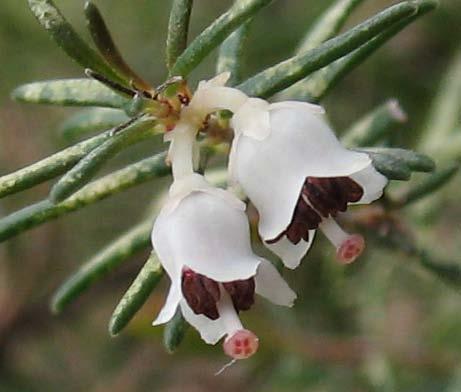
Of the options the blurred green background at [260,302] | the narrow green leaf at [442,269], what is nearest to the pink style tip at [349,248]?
the narrow green leaf at [442,269]

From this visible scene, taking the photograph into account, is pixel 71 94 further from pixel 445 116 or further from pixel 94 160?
pixel 445 116

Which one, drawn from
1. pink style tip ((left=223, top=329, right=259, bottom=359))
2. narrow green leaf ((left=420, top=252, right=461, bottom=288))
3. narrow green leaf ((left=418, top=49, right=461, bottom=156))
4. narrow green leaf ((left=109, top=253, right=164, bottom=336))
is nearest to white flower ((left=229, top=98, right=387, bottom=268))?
pink style tip ((left=223, top=329, right=259, bottom=359))

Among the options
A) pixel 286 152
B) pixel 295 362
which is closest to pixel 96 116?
pixel 286 152

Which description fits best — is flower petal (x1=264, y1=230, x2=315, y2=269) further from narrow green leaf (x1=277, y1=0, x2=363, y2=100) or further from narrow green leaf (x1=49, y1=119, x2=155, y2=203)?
narrow green leaf (x1=277, y1=0, x2=363, y2=100)

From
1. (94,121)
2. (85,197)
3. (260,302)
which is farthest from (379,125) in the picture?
(260,302)

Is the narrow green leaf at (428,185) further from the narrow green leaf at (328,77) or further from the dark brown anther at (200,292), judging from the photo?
the dark brown anther at (200,292)
